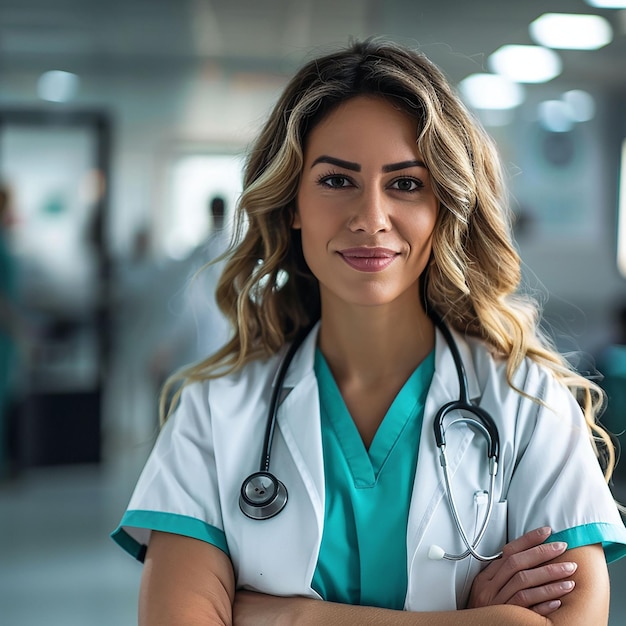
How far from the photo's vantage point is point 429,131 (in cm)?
125

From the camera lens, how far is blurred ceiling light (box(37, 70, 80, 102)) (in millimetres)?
3639

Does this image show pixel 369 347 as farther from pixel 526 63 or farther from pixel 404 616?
pixel 526 63

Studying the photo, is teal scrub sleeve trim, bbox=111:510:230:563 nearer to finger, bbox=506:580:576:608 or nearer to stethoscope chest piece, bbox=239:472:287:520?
stethoscope chest piece, bbox=239:472:287:520

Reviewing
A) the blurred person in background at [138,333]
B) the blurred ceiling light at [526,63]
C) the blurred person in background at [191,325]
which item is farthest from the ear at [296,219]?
the blurred ceiling light at [526,63]

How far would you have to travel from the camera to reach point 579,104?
3.69 m

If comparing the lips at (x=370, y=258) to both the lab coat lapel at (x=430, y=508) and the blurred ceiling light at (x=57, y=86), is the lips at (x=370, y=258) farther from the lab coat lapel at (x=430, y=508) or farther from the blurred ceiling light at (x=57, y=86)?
the blurred ceiling light at (x=57, y=86)

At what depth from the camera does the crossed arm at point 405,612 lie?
3.67 ft

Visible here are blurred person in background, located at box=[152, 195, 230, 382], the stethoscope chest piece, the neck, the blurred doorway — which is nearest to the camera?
the stethoscope chest piece

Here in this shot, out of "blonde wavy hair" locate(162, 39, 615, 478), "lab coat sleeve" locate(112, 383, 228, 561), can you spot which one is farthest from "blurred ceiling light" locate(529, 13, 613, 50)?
"lab coat sleeve" locate(112, 383, 228, 561)

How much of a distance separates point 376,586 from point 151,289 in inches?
104

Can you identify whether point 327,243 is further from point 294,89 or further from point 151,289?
point 151,289

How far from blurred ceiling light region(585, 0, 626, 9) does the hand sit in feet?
9.71

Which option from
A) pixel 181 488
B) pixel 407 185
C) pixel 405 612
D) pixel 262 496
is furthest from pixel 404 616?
pixel 407 185

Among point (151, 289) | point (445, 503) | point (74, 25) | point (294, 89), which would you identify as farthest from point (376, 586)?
point (74, 25)
